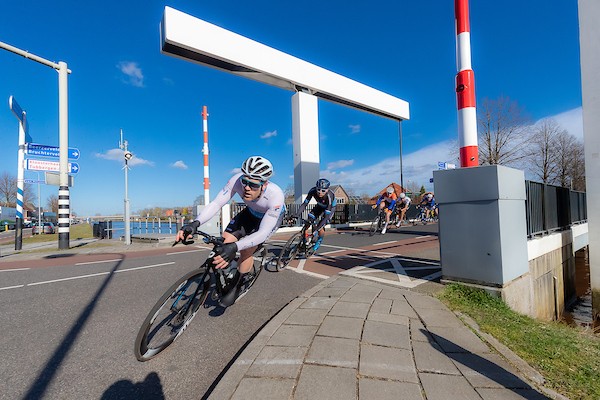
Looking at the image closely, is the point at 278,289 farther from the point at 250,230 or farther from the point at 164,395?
the point at 164,395

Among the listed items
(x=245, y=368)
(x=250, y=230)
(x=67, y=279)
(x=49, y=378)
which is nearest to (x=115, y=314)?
(x=49, y=378)

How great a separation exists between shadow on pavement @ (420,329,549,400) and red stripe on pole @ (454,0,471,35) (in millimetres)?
4494

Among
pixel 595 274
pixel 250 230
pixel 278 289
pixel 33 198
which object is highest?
pixel 33 198

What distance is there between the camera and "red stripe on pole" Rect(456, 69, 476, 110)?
4.24 meters

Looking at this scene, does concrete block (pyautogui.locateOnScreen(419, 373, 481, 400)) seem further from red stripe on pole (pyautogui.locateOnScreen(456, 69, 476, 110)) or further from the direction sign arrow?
the direction sign arrow

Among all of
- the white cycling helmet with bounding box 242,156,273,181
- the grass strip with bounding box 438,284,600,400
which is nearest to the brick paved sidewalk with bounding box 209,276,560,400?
the grass strip with bounding box 438,284,600,400

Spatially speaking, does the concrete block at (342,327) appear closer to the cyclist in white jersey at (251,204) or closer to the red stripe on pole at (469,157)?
the cyclist in white jersey at (251,204)

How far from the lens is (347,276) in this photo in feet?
16.1

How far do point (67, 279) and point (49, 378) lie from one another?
4116mm

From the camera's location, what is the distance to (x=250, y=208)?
12.4ft

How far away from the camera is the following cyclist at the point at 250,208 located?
301cm

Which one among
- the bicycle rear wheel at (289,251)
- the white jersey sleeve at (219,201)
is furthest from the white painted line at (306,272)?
the white jersey sleeve at (219,201)

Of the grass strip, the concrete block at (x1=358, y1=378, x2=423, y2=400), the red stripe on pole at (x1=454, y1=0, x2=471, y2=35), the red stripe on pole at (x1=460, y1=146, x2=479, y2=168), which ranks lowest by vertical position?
the grass strip

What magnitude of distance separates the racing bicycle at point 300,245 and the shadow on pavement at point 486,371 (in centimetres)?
379
